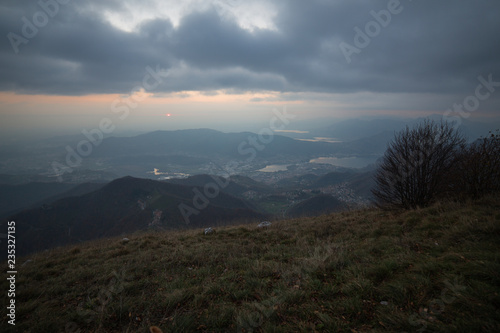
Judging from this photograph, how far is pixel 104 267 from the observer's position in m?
6.18

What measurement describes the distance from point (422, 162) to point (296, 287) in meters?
9.30

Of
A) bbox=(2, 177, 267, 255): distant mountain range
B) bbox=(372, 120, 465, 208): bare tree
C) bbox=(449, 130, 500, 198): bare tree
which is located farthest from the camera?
bbox=(2, 177, 267, 255): distant mountain range

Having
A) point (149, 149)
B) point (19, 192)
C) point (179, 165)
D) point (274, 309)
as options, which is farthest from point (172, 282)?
point (149, 149)

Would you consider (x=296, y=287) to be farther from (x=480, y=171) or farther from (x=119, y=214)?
(x=119, y=214)

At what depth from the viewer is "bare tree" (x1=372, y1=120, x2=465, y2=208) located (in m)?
8.84

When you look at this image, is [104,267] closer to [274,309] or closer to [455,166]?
[274,309]

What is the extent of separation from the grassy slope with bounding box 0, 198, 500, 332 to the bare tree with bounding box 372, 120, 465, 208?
215cm

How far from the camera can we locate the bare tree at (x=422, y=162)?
884cm

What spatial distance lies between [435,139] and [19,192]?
13420 centimetres

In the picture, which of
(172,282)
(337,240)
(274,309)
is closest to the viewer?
(274,309)

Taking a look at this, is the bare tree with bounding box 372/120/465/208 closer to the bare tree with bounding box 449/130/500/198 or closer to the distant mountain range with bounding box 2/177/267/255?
the bare tree with bounding box 449/130/500/198

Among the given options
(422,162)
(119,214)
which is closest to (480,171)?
(422,162)

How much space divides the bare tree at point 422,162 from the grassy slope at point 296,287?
84.8 inches

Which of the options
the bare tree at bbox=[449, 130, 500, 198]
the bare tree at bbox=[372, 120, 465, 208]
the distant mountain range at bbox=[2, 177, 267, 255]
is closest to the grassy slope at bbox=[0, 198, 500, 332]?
the bare tree at bbox=[449, 130, 500, 198]
